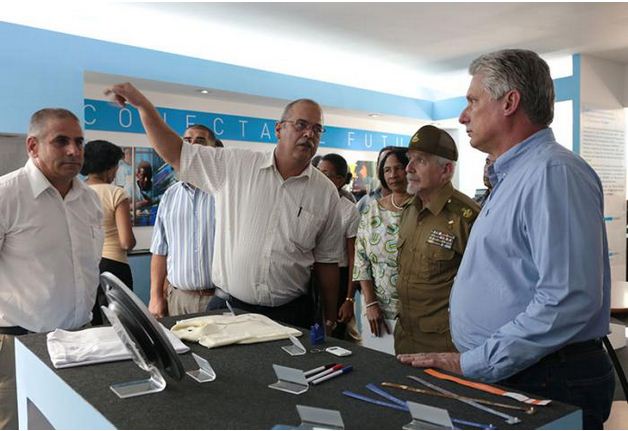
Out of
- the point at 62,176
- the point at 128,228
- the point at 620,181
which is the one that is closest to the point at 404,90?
the point at 620,181

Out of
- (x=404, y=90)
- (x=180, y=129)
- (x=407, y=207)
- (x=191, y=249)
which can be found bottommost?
(x=191, y=249)

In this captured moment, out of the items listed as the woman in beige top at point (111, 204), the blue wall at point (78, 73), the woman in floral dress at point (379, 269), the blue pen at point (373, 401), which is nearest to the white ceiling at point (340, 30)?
the blue wall at point (78, 73)

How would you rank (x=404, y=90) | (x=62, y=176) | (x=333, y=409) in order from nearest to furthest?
(x=333, y=409)
(x=62, y=176)
(x=404, y=90)

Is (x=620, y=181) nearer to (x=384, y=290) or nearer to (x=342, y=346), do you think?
(x=384, y=290)

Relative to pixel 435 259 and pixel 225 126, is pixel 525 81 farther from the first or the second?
pixel 225 126

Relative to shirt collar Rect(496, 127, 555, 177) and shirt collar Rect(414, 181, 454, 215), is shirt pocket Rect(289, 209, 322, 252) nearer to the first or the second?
shirt collar Rect(414, 181, 454, 215)

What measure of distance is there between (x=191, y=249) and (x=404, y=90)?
604cm

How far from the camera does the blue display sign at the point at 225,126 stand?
5641 millimetres

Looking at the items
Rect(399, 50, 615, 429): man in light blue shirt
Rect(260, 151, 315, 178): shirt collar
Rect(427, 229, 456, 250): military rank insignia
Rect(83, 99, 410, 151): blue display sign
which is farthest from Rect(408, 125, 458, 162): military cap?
Rect(83, 99, 410, 151): blue display sign

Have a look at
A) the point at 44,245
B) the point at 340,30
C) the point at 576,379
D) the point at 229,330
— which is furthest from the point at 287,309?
the point at 340,30

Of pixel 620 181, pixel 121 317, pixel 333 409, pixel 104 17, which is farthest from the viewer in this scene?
pixel 620 181

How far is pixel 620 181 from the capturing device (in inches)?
302

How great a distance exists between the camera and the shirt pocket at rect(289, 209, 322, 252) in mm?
2395

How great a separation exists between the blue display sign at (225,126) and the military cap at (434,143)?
3.34 metres
